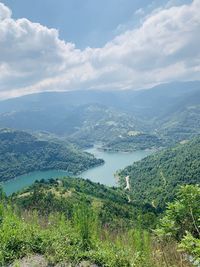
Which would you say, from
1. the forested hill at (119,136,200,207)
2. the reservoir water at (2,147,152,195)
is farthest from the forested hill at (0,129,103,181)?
the forested hill at (119,136,200,207)

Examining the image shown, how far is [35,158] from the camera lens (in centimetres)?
17450

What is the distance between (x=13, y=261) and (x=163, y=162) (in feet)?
372

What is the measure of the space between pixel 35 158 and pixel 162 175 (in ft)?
292

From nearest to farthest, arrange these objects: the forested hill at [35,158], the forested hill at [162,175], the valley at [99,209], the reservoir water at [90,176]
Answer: the valley at [99,209]
the forested hill at [162,175]
the reservoir water at [90,176]
the forested hill at [35,158]

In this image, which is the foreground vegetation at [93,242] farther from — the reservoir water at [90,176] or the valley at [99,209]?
the reservoir water at [90,176]

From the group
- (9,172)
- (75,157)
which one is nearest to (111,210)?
(9,172)

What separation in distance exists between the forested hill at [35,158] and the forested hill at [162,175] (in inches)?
1421

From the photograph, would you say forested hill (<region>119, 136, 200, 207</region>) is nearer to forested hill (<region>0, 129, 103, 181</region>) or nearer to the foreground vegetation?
forested hill (<region>0, 129, 103, 181</region>)

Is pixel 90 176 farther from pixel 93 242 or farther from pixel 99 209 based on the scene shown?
pixel 93 242

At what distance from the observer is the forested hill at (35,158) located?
15012 cm

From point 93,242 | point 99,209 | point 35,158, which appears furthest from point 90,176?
point 93,242

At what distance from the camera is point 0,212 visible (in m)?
8.14

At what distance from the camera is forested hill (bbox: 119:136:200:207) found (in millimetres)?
84562

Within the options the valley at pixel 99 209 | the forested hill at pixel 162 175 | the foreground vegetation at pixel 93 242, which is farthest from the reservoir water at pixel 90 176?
the foreground vegetation at pixel 93 242
